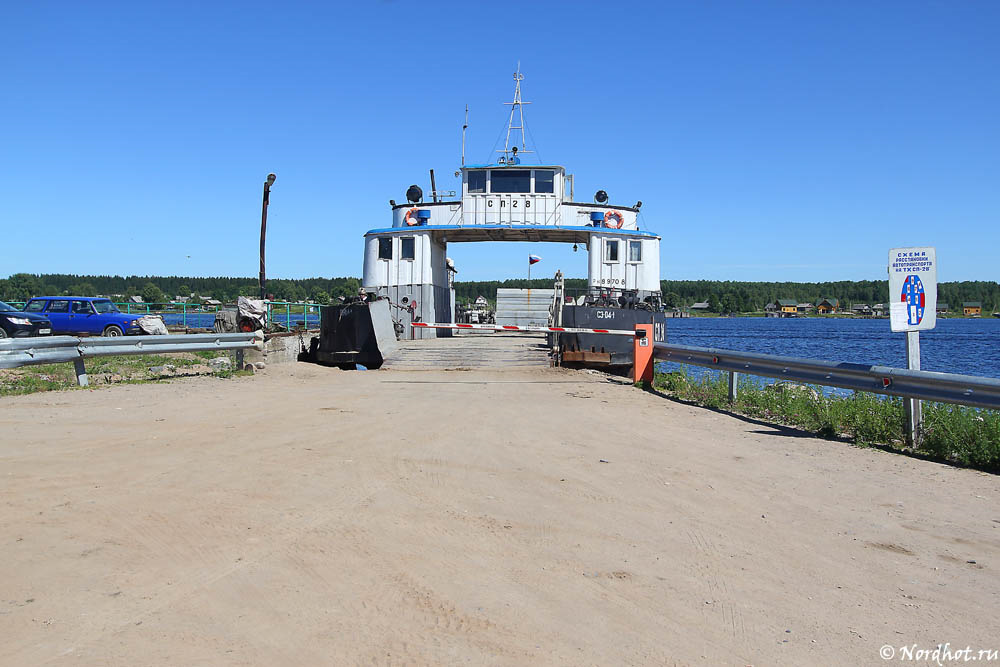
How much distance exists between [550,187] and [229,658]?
70.5 feet

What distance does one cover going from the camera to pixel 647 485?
5723mm

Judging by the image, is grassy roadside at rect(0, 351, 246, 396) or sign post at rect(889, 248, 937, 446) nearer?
sign post at rect(889, 248, 937, 446)

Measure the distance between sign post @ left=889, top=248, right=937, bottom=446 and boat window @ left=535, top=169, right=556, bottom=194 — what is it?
51.5 feet

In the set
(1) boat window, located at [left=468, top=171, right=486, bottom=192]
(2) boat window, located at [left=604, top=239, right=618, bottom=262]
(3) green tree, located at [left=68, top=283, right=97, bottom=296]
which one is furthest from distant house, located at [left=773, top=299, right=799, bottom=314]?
(1) boat window, located at [left=468, top=171, right=486, bottom=192]

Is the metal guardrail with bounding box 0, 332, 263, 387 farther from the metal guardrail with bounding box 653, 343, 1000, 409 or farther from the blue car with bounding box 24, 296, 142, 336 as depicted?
the blue car with bounding box 24, 296, 142, 336

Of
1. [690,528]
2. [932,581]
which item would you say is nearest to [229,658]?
[690,528]

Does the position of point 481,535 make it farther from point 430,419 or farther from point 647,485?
point 430,419

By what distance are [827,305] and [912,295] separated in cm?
14914

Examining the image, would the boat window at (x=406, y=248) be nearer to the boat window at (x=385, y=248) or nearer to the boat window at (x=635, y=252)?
the boat window at (x=385, y=248)

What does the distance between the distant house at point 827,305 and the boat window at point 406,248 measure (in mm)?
139269

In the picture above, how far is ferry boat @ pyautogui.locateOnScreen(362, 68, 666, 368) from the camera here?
21.9 metres

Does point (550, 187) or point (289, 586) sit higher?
point (550, 187)

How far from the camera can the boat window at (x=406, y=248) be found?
22125 mm

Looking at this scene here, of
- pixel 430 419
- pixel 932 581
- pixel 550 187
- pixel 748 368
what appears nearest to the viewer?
pixel 932 581
